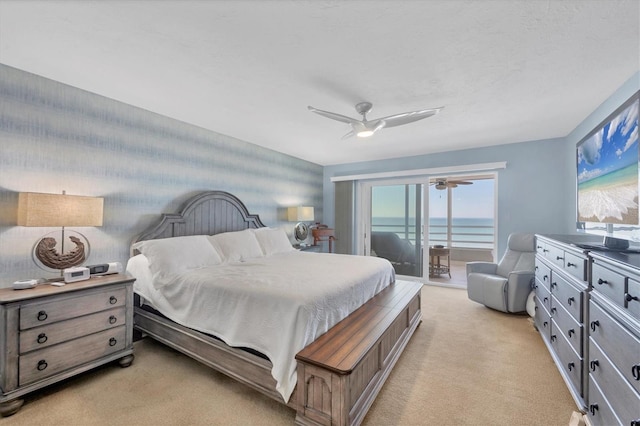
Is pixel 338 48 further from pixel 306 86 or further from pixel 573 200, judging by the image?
pixel 573 200

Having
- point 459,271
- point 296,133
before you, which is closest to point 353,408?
point 296,133

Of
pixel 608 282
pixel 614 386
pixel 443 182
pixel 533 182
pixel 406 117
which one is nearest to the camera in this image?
pixel 614 386

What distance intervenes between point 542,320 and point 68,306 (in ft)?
14.1

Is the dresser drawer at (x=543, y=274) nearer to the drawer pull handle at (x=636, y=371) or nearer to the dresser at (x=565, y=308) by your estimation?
the dresser at (x=565, y=308)

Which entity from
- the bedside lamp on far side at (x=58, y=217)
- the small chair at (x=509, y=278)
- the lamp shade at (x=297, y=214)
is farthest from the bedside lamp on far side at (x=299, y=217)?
the bedside lamp on far side at (x=58, y=217)

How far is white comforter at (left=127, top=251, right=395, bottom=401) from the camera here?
1.73 meters

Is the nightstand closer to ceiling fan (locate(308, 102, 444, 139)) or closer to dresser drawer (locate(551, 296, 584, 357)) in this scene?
ceiling fan (locate(308, 102, 444, 139))

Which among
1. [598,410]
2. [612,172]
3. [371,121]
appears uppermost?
[371,121]

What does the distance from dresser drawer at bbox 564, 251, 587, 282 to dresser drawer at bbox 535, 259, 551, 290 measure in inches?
21.0

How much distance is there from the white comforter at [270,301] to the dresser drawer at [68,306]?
1.10 feet

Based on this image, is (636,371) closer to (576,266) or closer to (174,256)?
(576,266)

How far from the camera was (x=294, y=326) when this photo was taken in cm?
172

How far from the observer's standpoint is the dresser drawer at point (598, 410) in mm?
1322

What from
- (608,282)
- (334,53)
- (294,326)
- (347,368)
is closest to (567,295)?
(608,282)
